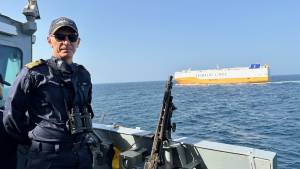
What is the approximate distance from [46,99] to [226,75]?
277ft

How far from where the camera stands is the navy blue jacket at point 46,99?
8.15 ft

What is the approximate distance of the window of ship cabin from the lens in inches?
170

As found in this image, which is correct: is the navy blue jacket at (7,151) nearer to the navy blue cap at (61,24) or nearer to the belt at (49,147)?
the belt at (49,147)

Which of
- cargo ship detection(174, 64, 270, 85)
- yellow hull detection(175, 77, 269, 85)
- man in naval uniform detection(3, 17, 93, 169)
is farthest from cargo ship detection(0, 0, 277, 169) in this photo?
yellow hull detection(175, 77, 269, 85)

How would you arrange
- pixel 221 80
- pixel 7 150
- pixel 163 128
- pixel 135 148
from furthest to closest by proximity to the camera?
pixel 221 80
pixel 135 148
pixel 163 128
pixel 7 150

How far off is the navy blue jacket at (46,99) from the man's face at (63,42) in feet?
0.19

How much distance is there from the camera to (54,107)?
98.3 inches

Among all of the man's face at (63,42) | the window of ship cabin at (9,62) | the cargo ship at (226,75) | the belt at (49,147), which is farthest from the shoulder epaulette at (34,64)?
the cargo ship at (226,75)

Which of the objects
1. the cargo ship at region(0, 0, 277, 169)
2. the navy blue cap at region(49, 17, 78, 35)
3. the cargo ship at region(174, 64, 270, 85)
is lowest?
the cargo ship at region(0, 0, 277, 169)

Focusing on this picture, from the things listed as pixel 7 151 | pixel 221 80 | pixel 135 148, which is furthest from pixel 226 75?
pixel 7 151

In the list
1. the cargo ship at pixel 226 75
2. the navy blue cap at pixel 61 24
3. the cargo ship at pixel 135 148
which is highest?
the cargo ship at pixel 226 75

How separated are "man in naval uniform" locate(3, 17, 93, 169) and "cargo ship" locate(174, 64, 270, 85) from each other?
7974 cm

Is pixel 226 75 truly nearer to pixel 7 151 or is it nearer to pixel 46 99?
pixel 7 151

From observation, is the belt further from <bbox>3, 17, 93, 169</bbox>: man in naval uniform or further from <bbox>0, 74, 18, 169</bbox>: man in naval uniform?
<bbox>0, 74, 18, 169</bbox>: man in naval uniform
